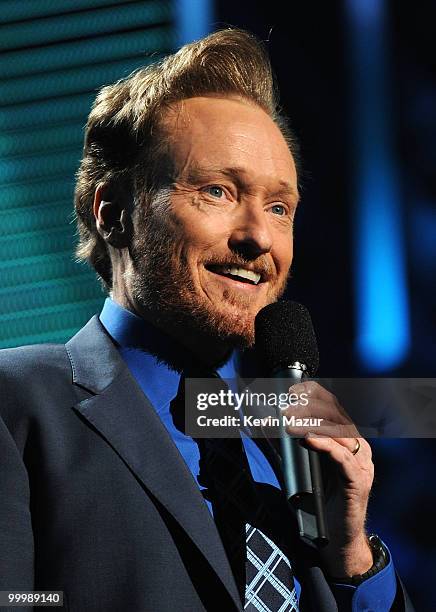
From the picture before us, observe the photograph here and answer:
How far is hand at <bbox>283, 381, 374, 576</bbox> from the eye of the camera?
4.83 ft

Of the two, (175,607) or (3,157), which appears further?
(3,157)

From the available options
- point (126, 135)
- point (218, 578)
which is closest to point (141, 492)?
point (218, 578)

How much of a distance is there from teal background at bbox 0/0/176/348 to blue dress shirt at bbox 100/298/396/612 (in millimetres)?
496

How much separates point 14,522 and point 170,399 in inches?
14.2

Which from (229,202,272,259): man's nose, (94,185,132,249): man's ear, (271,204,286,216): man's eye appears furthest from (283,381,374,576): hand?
(94,185,132,249): man's ear

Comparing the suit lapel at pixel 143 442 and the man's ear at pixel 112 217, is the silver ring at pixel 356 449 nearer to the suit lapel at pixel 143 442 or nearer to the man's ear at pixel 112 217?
the suit lapel at pixel 143 442

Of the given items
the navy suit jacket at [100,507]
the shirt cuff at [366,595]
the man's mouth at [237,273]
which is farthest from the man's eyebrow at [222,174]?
the shirt cuff at [366,595]

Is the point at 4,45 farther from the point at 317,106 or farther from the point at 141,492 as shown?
the point at 141,492

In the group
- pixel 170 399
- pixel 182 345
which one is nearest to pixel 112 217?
pixel 182 345

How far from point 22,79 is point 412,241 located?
0.98 metres

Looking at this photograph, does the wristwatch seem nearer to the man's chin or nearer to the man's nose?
the man's chin

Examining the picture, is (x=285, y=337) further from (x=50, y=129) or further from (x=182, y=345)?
(x=50, y=129)

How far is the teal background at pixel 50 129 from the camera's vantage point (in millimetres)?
2324

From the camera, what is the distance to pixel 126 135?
1.96 metres
